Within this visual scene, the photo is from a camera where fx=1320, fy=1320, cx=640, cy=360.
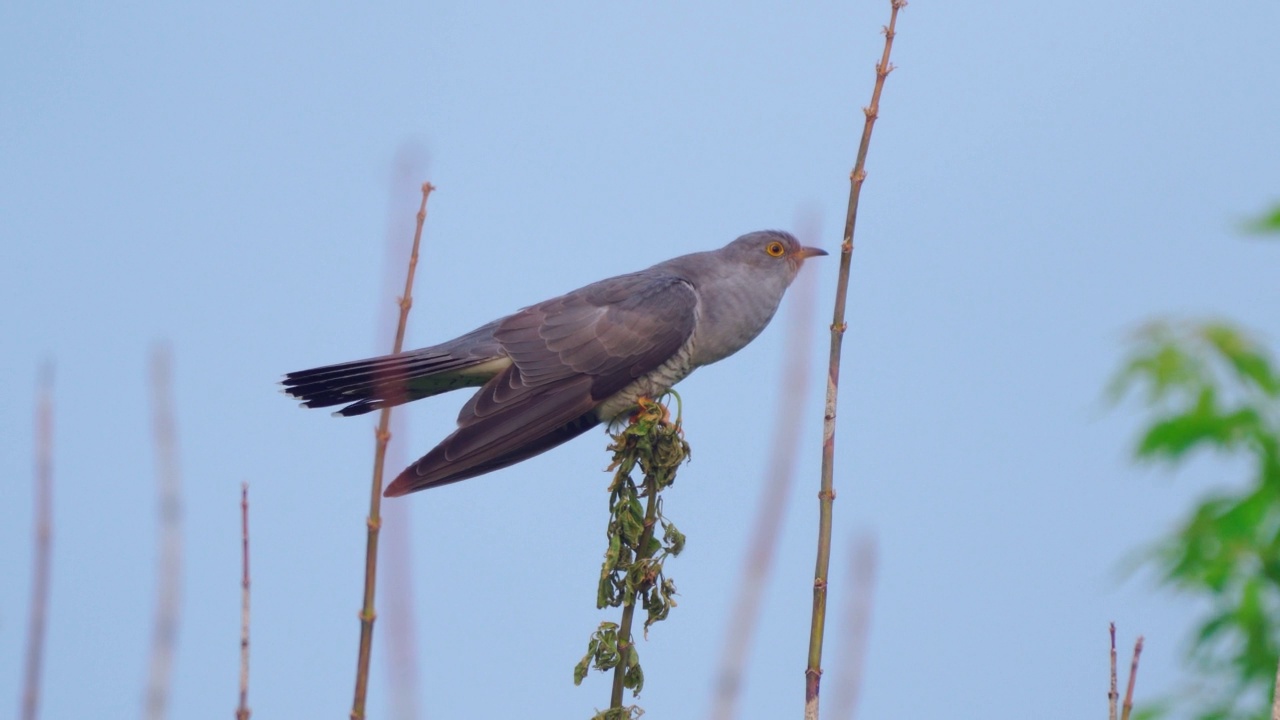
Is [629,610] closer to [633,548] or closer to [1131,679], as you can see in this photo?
[633,548]

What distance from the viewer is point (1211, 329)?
4.61 meters

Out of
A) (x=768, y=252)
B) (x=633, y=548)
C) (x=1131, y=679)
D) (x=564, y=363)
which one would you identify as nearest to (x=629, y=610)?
(x=633, y=548)

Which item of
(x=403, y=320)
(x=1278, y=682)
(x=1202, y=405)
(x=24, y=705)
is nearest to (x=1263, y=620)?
(x=1202, y=405)

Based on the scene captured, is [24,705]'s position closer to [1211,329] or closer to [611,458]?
[611,458]

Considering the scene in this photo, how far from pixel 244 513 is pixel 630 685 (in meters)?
0.99

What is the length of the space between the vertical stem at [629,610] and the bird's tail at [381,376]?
89cm

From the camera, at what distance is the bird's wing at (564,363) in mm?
3971

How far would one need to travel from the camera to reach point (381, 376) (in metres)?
3.69

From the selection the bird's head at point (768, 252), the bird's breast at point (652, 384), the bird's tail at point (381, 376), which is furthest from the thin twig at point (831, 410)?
the bird's head at point (768, 252)

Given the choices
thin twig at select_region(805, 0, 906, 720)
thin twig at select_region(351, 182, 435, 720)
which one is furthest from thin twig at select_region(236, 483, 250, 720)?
thin twig at select_region(805, 0, 906, 720)

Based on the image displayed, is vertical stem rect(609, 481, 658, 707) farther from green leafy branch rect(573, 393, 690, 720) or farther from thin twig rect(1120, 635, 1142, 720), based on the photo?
thin twig rect(1120, 635, 1142, 720)

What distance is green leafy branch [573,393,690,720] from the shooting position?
226cm

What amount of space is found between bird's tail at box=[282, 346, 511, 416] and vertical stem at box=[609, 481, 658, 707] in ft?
2.93

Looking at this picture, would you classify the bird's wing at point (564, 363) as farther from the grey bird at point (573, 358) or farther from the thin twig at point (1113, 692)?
the thin twig at point (1113, 692)
